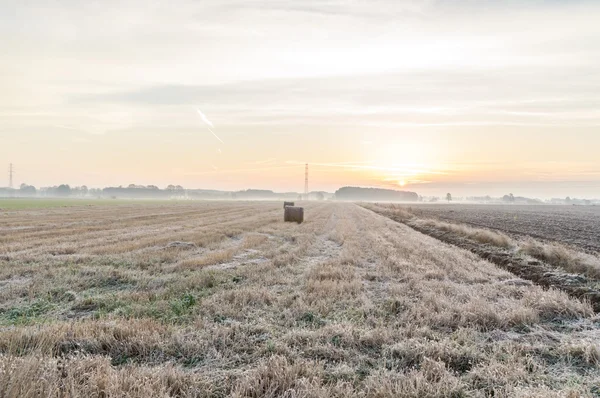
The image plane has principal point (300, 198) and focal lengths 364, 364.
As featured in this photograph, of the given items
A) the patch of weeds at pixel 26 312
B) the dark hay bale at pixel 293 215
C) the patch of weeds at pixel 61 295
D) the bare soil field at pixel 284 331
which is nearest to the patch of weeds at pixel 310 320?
the bare soil field at pixel 284 331

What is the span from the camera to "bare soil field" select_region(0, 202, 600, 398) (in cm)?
452

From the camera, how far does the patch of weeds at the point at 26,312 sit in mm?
6969

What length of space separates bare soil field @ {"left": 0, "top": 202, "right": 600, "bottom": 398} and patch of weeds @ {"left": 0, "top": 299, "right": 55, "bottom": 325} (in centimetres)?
4

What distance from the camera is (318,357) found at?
5.50 m

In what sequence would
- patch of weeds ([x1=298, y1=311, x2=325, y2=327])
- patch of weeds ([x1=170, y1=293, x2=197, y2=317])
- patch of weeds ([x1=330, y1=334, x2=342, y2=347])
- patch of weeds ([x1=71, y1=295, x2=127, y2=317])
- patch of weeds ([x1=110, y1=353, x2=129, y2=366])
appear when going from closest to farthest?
patch of weeds ([x1=110, y1=353, x2=129, y2=366]), patch of weeds ([x1=330, y1=334, x2=342, y2=347]), patch of weeds ([x1=298, y1=311, x2=325, y2=327]), patch of weeds ([x1=170, y1=293, x2=197, y2=317]), patch of weeds ([x1=71, y1=295, x2=127, y2=317])

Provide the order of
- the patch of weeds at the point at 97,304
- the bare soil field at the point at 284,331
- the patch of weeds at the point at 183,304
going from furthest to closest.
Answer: the patch of weeds at the point at 97,304 → the patch of weeds at the point at 183,304 → the bare soil field at the point at 284,331

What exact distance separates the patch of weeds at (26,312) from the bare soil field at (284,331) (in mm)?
41

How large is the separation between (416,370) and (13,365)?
5.07 m

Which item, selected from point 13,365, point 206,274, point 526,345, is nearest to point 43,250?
point 206,274

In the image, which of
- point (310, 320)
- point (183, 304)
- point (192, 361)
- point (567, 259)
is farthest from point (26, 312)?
point (567, 259)

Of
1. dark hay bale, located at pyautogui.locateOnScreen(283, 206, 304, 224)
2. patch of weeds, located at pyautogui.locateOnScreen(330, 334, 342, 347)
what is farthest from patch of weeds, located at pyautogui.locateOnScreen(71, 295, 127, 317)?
dark hay bale, located at pyautogui.locateOnScreen(283, 206, 304, 224)

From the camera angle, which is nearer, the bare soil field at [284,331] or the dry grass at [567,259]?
the bare soil field at [284,331]

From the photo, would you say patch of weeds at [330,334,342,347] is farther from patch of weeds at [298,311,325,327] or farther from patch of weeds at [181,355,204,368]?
patch of weeds at [181,355,204,368]

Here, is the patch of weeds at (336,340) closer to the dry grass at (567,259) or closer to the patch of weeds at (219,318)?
the patch of weeds at (219,318)
